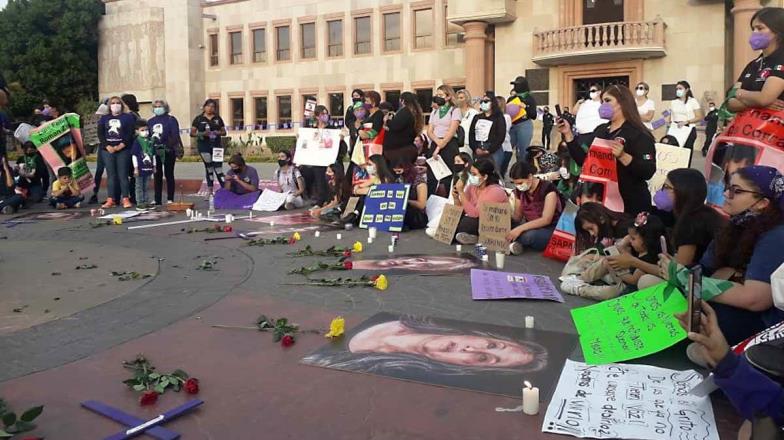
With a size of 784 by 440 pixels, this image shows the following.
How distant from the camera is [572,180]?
809cm

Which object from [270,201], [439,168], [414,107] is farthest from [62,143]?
[439,168]

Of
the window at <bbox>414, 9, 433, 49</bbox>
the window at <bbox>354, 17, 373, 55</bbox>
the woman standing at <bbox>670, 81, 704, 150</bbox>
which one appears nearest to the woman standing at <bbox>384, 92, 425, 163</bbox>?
the woman standing at <bbox>670, 81, 704, 150</bbox>

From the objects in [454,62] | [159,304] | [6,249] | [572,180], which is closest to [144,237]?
[6,249]

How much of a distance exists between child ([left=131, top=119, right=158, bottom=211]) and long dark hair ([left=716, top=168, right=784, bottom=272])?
10202 millimetres

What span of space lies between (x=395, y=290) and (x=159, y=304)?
184 centimetres

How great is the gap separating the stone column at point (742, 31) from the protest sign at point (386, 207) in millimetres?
17368

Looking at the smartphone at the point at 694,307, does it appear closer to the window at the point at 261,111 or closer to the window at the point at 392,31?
the window at the point at 392,31

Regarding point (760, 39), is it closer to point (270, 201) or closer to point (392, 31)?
point (270, 201)

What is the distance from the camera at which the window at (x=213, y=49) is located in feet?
126

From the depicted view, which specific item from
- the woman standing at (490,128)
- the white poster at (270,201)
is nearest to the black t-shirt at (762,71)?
the woman standing at (490,128)

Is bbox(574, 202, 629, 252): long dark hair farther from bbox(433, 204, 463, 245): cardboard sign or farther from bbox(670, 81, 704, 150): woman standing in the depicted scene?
bbox(670, 81, 704, 150): woman standing

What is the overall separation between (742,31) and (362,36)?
17.4 meters

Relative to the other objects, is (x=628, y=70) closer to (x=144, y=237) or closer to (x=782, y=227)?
(x=144, y=237)

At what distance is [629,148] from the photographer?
6.16 metres
